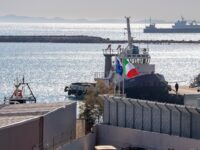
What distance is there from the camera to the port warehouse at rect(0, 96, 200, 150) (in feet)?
59.9

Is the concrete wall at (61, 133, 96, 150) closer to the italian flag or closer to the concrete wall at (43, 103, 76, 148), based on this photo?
the concrete wall at (43, 103, 76, 148)

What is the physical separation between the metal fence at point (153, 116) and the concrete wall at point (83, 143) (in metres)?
0.92

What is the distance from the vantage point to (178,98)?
43812 mm

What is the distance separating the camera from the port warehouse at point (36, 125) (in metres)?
16.9

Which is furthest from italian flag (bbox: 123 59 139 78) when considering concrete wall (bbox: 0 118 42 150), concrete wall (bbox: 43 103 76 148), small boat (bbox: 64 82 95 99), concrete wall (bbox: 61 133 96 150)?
small boat (bbox: 64 82 95 99)

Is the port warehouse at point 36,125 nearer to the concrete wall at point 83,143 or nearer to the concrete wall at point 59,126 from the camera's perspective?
the concrete wall at point 59,126

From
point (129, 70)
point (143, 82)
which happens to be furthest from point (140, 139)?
point (143, 82)

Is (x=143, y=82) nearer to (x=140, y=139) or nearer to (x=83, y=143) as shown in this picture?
(x=140, y=139)

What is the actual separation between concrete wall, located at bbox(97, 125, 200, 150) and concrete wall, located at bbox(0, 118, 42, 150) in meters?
2.69

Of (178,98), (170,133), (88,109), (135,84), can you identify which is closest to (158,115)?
(170,133)

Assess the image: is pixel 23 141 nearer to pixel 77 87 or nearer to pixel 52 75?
pixel 77 87

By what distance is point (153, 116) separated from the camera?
20.0 meters

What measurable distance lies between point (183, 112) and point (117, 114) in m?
2.43

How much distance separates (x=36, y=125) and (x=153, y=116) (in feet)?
11.0
